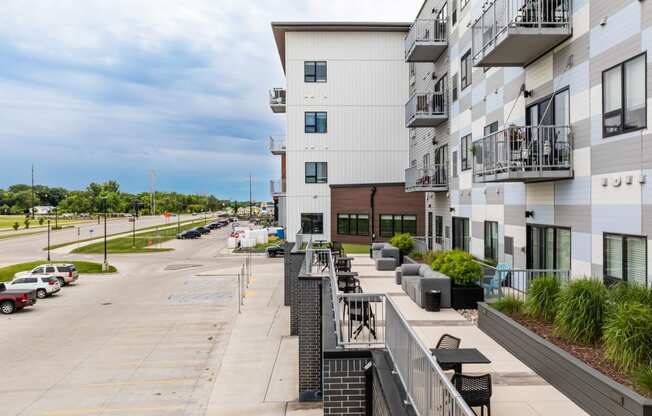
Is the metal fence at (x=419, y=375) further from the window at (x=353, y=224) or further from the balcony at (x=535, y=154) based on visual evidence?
the window at (x=353, y=224)

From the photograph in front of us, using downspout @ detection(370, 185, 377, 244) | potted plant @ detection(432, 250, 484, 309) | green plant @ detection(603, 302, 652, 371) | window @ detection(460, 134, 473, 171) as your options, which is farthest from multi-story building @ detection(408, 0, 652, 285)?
downspout @ detection(370, 185, 377, 244)

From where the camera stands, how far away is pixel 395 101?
37.8 metres

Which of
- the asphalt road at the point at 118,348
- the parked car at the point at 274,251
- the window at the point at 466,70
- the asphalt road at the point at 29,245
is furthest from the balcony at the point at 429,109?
the asphalt road at the point at 29,245

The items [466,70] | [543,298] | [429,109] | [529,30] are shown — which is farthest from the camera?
[429,109]

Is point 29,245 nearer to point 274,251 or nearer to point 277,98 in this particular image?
point 274,251

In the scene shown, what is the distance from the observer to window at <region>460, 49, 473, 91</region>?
75.5 ft

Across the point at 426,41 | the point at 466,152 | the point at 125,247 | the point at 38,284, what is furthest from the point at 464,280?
the point at 125,247

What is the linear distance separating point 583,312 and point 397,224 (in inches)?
1067

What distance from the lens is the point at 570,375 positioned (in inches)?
287

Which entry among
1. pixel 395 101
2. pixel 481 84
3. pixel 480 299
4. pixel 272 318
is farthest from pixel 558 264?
pixel 395 101

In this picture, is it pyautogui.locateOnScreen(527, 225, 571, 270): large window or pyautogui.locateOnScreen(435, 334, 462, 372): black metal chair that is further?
pyautogui.locateOnScreen(527, 225, 571, 270): large window

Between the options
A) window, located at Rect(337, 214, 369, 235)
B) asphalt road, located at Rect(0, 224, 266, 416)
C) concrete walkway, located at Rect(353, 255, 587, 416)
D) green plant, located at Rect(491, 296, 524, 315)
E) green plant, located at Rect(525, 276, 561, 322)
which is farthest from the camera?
window, located at Rect(337, 214, 369, 235)

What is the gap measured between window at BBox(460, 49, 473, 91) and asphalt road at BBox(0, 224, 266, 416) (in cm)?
1657

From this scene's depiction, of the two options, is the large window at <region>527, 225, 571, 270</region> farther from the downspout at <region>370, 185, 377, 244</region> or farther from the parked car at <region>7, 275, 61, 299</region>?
the parked car at <region>7, 275, 61, 299</region>
